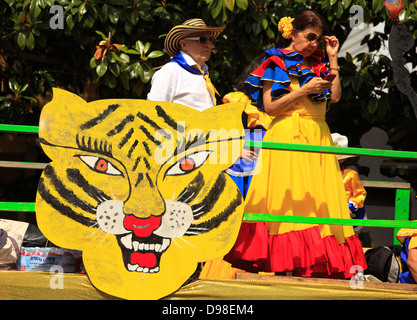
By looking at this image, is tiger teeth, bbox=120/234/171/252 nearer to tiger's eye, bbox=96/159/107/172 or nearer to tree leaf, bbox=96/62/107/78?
tiger's eye, bbox=96/159/107/172

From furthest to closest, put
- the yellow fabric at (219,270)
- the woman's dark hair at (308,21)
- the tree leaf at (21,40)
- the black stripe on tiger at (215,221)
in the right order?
the tree leaf at (21,40)
the yellow fabric at (219,270)
the woman's dark hair at (308,21)
the black stripe on tiger at (215,221)

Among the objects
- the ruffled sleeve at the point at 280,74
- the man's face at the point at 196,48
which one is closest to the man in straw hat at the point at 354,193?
the ruffled sleeve at the point at 280,74

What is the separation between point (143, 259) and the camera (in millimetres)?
3383

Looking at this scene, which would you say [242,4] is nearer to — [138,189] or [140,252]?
[138,189]

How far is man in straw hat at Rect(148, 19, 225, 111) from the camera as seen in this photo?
376cm

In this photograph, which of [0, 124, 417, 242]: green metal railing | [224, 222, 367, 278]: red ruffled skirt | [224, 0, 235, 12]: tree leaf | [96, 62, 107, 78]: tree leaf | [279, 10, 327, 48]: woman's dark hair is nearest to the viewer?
[0, 124, 417, 242]: green metal railing

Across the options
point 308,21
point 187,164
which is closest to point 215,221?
point 187,164

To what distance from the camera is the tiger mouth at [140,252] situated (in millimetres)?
3375

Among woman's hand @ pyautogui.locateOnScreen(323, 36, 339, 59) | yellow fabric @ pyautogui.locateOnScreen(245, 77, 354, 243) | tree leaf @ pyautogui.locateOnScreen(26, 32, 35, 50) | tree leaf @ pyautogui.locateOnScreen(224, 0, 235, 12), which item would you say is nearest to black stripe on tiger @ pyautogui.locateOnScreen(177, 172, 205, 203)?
yellow fabric @ pyautogui.locateOnScreen(245, 77, 354, 243)

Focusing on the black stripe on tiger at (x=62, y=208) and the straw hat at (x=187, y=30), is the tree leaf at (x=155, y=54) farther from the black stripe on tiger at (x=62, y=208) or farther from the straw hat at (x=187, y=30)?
the black stripe on tiger at (x=62, y=208)

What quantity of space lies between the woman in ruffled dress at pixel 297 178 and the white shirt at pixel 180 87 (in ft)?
0.97

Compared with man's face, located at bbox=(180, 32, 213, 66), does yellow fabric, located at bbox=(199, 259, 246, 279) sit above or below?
below

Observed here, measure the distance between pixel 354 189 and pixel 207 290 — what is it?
2406 mm
